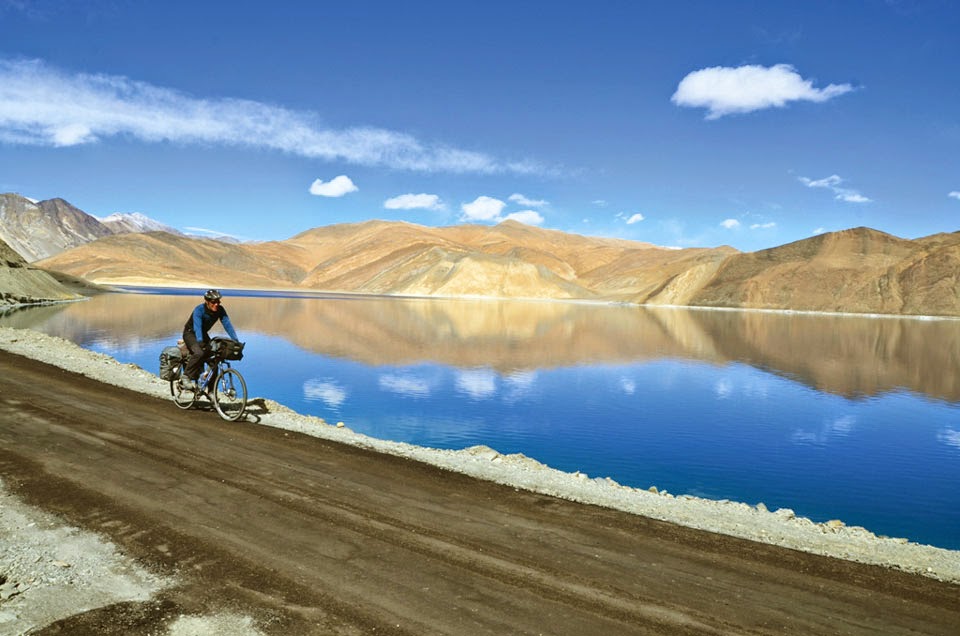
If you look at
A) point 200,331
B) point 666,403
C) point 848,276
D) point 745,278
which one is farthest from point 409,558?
point 745,278

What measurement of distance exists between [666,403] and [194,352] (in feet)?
56.8

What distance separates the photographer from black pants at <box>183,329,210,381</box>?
1369 centimetres

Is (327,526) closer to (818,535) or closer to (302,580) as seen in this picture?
(302,580)

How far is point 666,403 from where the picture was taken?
24312 mm

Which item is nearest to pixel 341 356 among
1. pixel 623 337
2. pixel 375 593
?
pixel 623 337

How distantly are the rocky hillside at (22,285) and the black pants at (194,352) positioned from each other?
201 ft

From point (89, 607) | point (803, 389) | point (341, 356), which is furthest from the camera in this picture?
point (341, 356)

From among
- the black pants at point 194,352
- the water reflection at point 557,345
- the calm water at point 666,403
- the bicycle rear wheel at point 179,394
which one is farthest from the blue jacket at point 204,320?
the water reflection at point 557,345

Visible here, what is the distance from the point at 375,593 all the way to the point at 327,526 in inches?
72.0

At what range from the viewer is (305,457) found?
34.9ft

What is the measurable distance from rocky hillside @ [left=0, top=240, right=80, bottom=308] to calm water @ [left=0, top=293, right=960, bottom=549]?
18.4 m

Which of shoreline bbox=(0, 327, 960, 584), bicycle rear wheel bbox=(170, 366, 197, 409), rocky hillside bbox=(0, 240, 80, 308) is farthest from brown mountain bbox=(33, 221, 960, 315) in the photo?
bicycle rear wheel bbox=(170, 366, 197, 409)

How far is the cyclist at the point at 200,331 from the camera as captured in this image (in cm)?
1341

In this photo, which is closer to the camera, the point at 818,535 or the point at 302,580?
the point at 302,580
